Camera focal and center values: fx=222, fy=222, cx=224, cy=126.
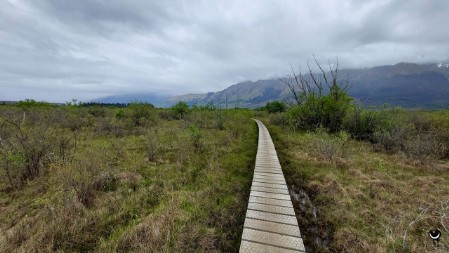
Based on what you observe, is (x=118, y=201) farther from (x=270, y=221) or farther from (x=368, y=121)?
(x=368, y=121)

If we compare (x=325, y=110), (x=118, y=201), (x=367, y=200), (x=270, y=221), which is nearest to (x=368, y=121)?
(x=325, y=110)

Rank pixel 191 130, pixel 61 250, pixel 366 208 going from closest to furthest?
pixel 61 250 < pixel 366 208 < pixel 191 130

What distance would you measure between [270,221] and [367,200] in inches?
145

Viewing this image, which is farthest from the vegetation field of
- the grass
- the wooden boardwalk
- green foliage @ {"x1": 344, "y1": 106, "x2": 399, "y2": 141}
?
green foliage @ {"x1": 344, "y1": 106, "x2": 399, "y2": 141}

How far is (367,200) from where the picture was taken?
6.75m

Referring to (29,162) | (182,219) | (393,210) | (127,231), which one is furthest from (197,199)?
(29,162)

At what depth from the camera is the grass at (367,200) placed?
4.75m

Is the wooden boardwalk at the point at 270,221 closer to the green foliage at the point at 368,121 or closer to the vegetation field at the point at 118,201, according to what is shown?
the vegetation field at the point at 118,201

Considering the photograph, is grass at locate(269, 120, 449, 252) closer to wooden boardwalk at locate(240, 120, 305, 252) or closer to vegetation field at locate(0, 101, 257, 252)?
wooden boardwalk at locate(240, 120, 305, 252)

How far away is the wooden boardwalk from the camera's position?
4.22 m

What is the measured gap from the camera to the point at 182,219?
17.4 feet

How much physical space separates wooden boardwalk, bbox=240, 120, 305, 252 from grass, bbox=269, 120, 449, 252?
633mm

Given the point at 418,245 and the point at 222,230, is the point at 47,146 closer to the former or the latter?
the point at 222,230

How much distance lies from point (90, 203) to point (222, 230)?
3726mm
